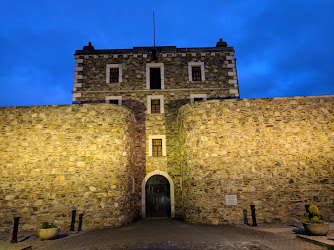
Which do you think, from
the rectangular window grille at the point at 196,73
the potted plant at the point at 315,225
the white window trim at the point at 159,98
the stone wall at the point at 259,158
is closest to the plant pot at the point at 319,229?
the potted plant at the point at 315,225

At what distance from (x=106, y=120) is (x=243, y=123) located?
651 centimetres

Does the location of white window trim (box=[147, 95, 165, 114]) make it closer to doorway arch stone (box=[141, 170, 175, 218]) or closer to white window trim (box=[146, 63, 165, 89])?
white window trim (box=[146, 63, 165, 89])

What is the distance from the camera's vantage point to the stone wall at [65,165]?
9.87m

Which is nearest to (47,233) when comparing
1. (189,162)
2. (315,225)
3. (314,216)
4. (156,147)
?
(189,162)

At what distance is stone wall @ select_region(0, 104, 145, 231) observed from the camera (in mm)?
9867

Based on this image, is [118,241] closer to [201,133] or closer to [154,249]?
[154,249]

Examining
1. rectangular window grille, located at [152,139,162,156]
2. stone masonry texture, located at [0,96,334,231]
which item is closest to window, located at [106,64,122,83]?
stone masonry texture, located at [0,96,334,231]

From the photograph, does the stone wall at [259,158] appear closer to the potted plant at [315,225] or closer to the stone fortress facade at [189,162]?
the stone fortress facade at [189,162]

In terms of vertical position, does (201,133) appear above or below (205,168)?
above

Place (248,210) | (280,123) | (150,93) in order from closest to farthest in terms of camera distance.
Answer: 1. (248,210)
2. (280,123)
3. (150,93)

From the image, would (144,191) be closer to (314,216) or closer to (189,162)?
(189,162)

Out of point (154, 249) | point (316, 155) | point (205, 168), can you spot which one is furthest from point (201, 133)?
point (154, 249)

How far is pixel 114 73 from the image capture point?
14539 mm

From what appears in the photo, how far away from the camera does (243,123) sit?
10891 millimetres
